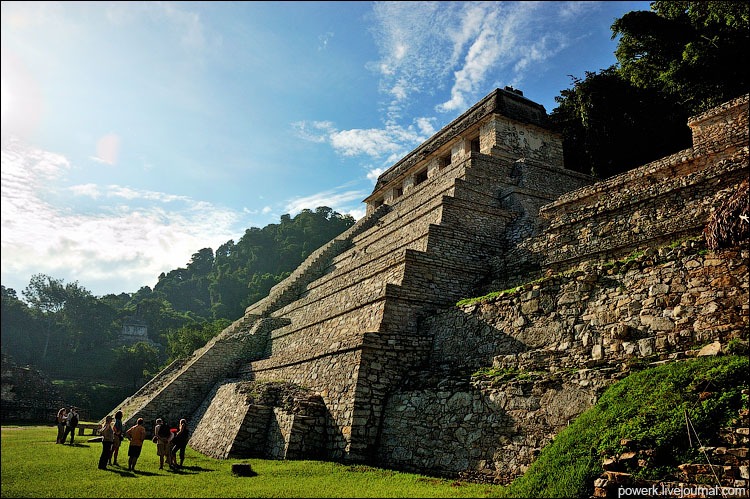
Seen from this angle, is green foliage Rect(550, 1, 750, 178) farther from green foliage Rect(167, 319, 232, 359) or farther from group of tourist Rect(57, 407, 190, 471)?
green foliage Rect(167, 319, 232, 359)

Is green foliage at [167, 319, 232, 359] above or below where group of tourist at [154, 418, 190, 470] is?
above

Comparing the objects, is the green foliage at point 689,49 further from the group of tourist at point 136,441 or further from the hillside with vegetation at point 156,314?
the hillside with vegetation at point 156,314

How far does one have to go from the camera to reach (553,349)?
332 inches

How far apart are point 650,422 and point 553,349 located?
2.89m

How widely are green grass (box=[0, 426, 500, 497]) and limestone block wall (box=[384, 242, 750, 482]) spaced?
74 centimetres

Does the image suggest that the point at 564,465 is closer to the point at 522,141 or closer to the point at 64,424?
the point at 64,424

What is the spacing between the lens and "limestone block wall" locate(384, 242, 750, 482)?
6801 millimetres

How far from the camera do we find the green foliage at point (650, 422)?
5191 mm

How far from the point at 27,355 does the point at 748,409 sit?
36.3 m

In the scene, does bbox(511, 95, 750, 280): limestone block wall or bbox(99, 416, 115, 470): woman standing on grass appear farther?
bbox(511, 95, 750, 280): limestone block wall

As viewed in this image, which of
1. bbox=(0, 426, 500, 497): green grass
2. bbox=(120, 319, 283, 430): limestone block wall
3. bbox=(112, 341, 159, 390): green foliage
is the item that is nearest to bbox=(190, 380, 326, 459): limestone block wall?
bbox=(0, 426, 500, 497): green grass

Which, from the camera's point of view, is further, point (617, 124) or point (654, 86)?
point (617, 124)

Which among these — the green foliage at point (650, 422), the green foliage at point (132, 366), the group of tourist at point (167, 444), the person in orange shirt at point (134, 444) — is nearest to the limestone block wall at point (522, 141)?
the green foliage at point (650, 422)

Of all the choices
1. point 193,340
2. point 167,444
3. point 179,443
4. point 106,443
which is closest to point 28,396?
Result: point 193,340
